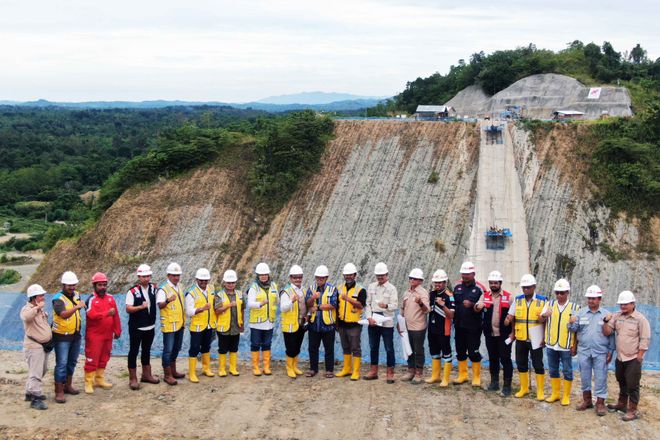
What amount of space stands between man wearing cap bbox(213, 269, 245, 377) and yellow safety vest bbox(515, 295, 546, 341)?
3964 mm

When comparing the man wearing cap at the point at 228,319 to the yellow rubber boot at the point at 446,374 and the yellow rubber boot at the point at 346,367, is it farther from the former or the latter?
the yellow rubber boot at the point at 446,374

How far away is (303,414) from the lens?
8.68 meters

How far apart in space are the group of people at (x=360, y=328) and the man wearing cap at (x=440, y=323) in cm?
2

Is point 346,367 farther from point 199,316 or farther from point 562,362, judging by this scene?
point 562,362

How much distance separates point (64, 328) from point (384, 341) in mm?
4436

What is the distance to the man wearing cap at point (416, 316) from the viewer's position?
9.57 metres

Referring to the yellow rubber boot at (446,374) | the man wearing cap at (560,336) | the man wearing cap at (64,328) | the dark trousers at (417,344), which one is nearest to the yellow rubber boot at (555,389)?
the man wearing cap at (560,336)

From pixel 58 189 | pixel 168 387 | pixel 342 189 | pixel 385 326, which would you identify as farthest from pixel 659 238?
pixel 58 189

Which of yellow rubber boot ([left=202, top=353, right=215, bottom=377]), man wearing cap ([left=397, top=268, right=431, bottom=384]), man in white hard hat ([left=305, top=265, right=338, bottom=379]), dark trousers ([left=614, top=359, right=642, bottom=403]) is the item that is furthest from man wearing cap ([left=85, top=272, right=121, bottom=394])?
dark trousers ([left=614, top=359, right=642, bottom=403])

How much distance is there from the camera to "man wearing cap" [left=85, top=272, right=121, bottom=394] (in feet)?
30.3

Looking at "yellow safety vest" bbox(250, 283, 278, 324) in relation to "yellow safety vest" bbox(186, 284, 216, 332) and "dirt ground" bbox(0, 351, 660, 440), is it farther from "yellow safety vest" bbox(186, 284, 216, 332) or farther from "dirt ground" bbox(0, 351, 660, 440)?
"dirt ground" bbox(0, 351, 660, 440)

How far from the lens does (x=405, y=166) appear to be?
83.5 feet

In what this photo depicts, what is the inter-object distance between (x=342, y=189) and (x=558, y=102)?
12864 millimetres

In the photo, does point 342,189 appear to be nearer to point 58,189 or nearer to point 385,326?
point 385,326
